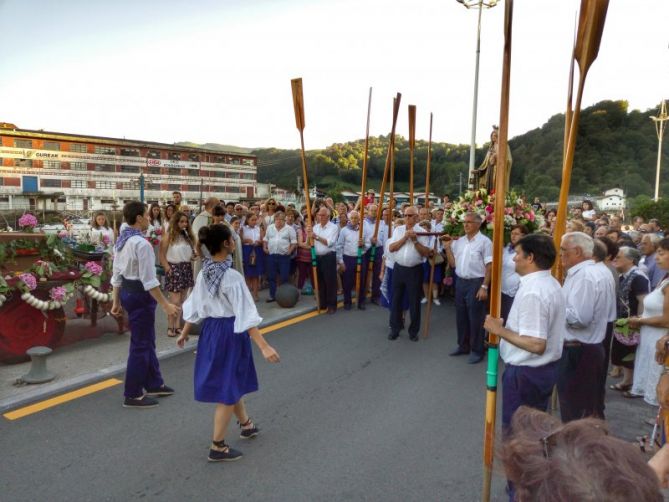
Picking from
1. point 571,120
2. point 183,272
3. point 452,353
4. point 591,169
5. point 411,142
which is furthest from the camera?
point 591,169

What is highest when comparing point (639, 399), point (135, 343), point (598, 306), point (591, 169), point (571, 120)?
point (591, 169)

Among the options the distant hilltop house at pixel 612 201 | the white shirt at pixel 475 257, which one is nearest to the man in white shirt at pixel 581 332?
the white shirt at pixel 475 257

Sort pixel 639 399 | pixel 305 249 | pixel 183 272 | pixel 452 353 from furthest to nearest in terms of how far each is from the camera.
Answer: pixel 305 249 < pixel 183 272 < pixel 452 353 < pixel 639 399

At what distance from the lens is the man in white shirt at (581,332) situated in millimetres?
3729

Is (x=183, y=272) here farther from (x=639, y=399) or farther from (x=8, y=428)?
(x=639, y=399)

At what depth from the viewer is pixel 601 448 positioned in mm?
1012

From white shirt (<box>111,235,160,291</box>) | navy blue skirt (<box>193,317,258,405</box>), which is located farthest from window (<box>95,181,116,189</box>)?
navy blue skirt (<box>193,317,258,405</box>)

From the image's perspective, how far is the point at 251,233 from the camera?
9867 millimetres

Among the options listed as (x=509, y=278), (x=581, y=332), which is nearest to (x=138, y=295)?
(x=581, y=332)

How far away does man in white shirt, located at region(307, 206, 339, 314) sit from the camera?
28.3 ft

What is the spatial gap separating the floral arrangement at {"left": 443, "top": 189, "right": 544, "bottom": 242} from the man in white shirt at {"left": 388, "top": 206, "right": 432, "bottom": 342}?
0.57 meters

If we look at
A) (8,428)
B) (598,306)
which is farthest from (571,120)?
(8,428)

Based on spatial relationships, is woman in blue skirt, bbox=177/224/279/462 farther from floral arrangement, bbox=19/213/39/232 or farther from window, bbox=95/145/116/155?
window, bbox=95/145/116/155

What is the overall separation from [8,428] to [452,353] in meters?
4.69
